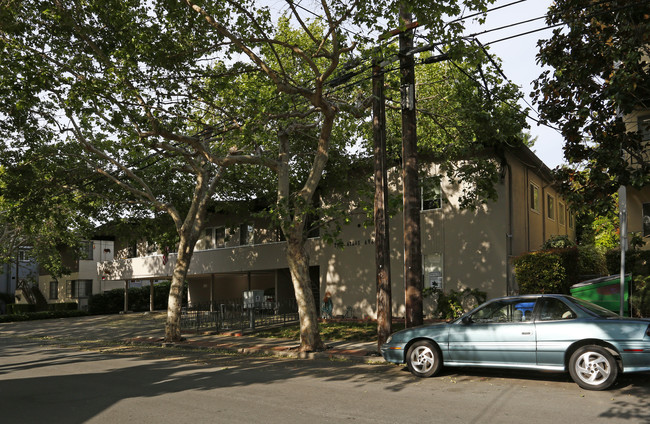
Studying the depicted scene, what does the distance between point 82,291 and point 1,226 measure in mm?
11050

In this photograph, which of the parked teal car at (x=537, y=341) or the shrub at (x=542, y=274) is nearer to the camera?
the parked teal car at (x=537, y=341)

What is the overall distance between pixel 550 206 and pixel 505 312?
16.6 meters

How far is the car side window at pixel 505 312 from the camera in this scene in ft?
29.6

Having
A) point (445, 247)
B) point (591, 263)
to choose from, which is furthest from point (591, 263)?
point (445, 247)

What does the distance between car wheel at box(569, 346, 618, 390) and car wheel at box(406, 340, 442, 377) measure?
222cm

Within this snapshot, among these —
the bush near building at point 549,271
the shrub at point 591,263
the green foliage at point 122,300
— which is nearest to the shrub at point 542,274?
the bush near building at point 549,271

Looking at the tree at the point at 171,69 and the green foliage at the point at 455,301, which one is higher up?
the tree at the point at 171,69

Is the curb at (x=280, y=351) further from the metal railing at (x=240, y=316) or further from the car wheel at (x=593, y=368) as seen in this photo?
the car wheel at (x=593, y=368)

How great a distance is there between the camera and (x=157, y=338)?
19.1m

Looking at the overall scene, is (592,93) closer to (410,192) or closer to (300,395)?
(410,192)

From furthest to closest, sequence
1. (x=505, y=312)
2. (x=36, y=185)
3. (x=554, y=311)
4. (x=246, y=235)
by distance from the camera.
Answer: (x=246, y=235)
(x=36, y=185)
(x=505, y=312)
(x=554, y=311)

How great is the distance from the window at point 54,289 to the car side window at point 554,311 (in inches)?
1736

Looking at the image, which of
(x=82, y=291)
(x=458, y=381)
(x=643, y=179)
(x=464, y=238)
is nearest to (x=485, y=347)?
(x=458, y=381)

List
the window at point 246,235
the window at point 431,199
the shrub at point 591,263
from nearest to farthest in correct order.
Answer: the shrub at point 591,263
the window at point 431,199
the window at point 246,235
